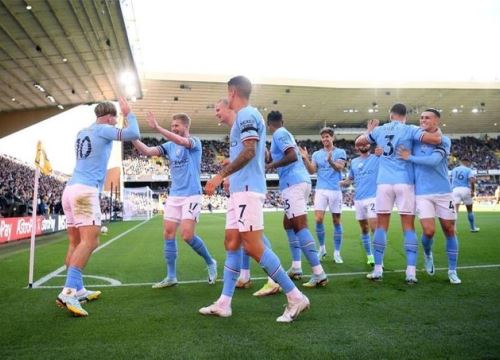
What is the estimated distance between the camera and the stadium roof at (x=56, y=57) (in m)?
18.2

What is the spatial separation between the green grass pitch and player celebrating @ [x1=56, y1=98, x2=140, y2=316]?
56 centimetres

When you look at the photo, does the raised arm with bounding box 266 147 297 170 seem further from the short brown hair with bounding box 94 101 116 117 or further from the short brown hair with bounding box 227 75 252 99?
the short brown hair with bounding box 94 101 116 117

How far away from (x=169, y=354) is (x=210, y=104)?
4349 centimetres

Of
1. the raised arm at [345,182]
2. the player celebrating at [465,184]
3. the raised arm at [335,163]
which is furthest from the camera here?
the player celebrating at [465,184]

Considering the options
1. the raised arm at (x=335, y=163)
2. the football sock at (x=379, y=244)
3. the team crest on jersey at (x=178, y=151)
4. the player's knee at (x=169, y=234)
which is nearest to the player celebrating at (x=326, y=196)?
the raised arm at (x=335, y=163)

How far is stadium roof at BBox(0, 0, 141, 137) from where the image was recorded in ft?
59.6

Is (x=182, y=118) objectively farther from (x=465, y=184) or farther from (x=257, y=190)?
(x=465, y=184)

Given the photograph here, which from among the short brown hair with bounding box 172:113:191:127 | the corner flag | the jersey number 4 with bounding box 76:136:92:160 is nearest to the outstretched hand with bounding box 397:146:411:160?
the short brown hair with bounding box 172:113:191:127

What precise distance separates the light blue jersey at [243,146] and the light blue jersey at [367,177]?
3.99 m

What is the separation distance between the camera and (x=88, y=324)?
379 cm

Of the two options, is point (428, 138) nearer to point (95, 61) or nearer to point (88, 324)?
point (88, 324)

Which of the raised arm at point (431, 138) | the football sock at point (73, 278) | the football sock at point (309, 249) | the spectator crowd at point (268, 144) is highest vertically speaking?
the spectator crowd at point (268, 144)

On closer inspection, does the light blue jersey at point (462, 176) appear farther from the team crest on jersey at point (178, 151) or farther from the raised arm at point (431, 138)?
A: the team crest on jersey at point (178, 151)

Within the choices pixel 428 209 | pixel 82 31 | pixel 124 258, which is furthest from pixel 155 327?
pixel 82 31
